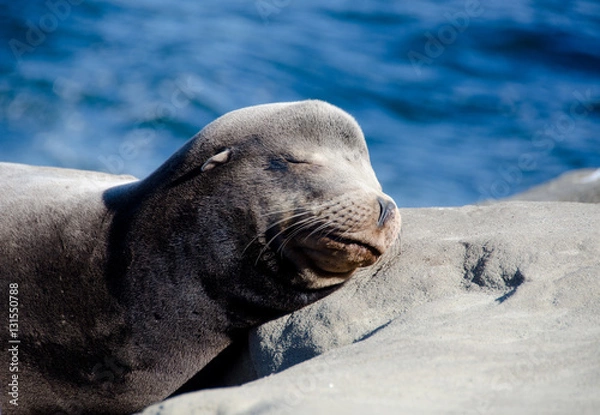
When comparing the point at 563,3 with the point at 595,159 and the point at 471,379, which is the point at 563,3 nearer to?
the point at 595,159

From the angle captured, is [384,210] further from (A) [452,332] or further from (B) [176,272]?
(B) [176,272]

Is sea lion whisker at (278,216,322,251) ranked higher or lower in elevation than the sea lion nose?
lower

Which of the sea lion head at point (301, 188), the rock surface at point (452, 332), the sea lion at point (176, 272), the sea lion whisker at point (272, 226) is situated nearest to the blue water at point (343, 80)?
the sea lion head at point (301, 188)

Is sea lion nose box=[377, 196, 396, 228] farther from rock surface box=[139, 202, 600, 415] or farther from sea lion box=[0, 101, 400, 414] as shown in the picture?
rock surface box=[139, 202, 600, 415]

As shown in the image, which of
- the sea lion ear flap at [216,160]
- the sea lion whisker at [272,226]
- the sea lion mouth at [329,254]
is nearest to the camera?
the sea lion mouth at [329,254]

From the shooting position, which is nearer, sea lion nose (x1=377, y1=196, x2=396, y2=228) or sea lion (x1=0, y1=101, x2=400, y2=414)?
sea lion nose (x1=377, y1=196, x2=396, y2=228)

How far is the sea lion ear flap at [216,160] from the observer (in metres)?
4.50

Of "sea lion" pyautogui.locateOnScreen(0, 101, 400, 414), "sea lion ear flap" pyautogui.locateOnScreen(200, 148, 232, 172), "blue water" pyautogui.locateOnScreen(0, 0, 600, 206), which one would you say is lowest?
"blue water" pyautogui.locateOnScreen(0, 0, 600, 206)

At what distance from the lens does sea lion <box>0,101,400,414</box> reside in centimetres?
430

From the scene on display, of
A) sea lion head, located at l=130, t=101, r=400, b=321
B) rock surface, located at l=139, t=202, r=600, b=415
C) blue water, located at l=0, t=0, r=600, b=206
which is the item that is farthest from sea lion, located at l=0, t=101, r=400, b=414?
blue water, located at l=0, t=0, r=600, b=206

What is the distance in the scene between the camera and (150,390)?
4375 mm

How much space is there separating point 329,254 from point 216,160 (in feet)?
2.87

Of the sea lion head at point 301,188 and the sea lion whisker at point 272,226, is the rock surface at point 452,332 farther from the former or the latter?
the sea lion whisker at point 272,226

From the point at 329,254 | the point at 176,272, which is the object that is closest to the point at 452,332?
the point at 329,254
